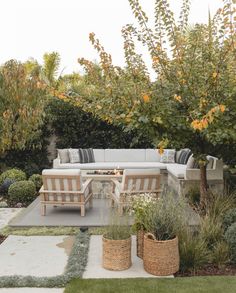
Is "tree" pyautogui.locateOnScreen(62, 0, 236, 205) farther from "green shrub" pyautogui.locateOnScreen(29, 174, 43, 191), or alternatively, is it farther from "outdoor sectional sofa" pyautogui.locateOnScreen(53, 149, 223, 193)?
"green shrub" pyautogui.locateOnScreen(29, 174, 43, 191)

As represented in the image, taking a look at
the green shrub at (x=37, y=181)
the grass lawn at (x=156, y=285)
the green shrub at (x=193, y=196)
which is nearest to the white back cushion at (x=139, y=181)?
the green shrub at (x=193, y=196)

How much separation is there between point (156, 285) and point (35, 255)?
1.90 meters

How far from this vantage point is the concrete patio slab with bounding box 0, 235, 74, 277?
4.48 meters

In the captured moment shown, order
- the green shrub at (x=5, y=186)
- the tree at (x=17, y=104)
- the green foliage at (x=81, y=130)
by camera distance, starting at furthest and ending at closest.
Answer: the green foliage at (x=81, y=130) → the tree at (x=17, y=104) → the green shrub at (x=5, y=186)

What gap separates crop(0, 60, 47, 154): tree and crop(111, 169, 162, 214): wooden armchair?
3.81 meters

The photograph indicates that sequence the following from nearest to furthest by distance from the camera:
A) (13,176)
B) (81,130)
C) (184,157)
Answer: (13,176) < (184,157) < (81,130)

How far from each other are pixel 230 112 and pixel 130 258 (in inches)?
111

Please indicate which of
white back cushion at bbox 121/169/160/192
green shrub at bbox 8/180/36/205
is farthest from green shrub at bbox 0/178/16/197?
white back cushion at bbox 121/169/160/192

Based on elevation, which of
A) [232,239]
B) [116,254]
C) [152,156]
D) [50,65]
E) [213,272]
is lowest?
[213,272]

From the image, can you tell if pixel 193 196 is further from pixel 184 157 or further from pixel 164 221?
pixel 164 221

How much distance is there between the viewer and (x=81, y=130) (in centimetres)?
1188

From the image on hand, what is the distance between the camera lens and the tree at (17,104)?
9398 millimetres

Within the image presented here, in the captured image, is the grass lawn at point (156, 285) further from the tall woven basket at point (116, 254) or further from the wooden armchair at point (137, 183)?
the wooden armchair at point (137, 183)

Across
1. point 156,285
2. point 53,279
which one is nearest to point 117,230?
point 156,285
